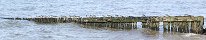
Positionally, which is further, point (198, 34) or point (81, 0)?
point (81, 0)

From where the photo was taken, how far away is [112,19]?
4566cm

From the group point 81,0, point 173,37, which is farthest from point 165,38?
point 81,0

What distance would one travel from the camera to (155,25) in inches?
1731

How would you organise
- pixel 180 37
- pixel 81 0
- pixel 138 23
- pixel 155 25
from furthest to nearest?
pixel 81 0, pixel 138 23, pixel 155 25, pixel 180 37

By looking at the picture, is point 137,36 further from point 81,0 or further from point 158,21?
point 81,0

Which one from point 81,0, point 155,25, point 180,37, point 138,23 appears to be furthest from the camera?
point 81,0

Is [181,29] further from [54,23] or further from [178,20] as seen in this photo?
[54,23]

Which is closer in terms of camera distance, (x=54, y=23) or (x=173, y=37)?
(x=173, y=37)

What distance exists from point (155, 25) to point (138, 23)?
18.4ft

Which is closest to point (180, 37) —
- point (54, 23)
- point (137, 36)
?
point (137, 36)

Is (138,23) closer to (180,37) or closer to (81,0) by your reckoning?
(180,37)

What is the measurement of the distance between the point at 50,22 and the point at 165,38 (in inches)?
527

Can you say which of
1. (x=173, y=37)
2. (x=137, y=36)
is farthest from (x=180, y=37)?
(x=137, y=36)

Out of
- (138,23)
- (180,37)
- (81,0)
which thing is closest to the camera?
(180,37)
